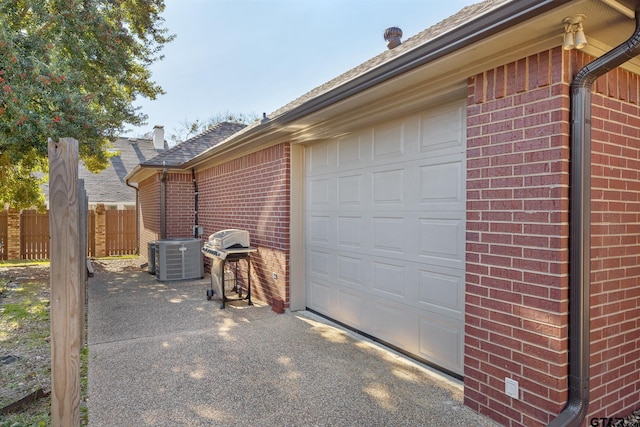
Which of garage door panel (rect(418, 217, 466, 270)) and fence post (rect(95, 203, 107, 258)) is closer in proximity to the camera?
garage door panel (rect(418, 217, 466, 270))

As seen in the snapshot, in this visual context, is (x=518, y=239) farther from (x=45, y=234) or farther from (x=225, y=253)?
(x=45, y=234)

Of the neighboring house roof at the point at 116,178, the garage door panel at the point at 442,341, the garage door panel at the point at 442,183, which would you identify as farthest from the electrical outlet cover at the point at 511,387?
the neighboring house roof at the point at 116,178

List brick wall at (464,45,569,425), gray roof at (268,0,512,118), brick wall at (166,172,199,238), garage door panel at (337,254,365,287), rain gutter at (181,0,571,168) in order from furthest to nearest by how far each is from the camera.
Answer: brick wall at (166,172,199,238) < garage door panel at (337,254,365,287) < gray roof at (268,0,512,118) < brick wall at (464,45,569,425) < rain gutter at (181,0,571,168)

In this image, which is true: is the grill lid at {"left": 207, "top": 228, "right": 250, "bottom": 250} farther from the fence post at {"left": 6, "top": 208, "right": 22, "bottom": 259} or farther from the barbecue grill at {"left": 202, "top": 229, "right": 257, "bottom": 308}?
the fence post at {"left": 6, "top": 208, "right": 22, "bottom": 259}

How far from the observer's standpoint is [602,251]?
2.76m

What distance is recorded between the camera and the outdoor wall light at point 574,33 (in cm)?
230

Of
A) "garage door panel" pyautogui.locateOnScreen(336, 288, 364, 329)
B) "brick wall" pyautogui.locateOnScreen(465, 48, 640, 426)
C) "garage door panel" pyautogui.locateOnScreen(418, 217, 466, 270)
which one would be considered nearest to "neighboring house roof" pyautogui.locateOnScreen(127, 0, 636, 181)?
"brick wall" pyautogui.locateOnScreen(465, 48, 640, 426)

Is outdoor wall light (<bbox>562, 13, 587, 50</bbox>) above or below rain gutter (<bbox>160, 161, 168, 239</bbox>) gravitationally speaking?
above

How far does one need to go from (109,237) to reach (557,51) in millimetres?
15501

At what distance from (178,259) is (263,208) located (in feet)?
10.9

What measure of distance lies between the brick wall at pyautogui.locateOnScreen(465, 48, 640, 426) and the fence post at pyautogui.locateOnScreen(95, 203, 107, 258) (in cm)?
1461

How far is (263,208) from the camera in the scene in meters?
6.70

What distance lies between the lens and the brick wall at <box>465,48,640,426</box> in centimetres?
251

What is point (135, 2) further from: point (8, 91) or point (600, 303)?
point (600, 303)
